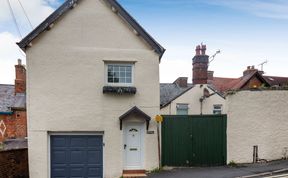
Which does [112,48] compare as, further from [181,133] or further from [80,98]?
[181,133]

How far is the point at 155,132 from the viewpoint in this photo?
10992mm

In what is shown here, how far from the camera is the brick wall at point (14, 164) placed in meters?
9.40

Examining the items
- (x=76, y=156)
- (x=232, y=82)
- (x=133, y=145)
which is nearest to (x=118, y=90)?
(x=133, y=145)

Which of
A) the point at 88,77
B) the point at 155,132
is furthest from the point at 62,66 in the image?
the point at 155,132

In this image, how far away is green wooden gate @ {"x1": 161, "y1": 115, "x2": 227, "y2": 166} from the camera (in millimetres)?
11164

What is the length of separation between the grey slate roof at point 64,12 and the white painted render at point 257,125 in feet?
14.4

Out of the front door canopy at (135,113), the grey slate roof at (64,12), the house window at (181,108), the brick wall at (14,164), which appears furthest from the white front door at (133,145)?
the house window at (181,108)

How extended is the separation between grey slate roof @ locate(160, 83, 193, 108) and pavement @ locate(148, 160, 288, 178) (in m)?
11.8

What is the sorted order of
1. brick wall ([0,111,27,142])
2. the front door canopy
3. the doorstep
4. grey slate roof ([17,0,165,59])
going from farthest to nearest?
brick wall ([0,111,27,142]), the front door canopy, the doorstep, grey slate roof ([17,0,165,59])

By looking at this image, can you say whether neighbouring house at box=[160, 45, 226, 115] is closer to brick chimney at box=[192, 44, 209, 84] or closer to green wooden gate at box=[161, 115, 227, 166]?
brick chimney at box=[192, 44, 209, 84]

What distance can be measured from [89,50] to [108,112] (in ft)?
9.63

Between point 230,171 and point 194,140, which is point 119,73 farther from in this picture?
point 230,171

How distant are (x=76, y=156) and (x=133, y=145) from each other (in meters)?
2.64

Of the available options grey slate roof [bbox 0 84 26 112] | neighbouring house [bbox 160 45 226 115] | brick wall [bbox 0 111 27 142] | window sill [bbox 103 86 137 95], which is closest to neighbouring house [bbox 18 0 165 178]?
window sill [bbox 103 86 137 95]
